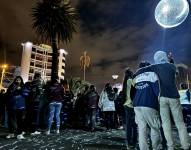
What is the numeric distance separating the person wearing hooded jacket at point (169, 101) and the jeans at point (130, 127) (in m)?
1.37

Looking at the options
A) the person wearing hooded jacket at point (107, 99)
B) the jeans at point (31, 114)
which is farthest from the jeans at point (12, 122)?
the person wearing hooded jacket at point (107, 99)

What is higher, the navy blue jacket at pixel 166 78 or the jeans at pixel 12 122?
the navy blue jacket at pixel 166 78

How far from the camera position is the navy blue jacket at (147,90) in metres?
5.05

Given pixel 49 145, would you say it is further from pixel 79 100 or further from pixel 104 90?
pixel 79 100

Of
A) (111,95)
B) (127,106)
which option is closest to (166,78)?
(127,106)

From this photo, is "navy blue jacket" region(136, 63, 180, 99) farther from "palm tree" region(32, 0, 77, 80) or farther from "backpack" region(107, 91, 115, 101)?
"palm tree" region(32, 0, 77, 80)

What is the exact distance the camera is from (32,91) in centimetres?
1036

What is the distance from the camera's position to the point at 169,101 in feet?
17.3

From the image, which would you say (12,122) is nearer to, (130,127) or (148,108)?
(130,127)

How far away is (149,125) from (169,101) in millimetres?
Result: 608

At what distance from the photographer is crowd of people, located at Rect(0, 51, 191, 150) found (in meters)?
5.09

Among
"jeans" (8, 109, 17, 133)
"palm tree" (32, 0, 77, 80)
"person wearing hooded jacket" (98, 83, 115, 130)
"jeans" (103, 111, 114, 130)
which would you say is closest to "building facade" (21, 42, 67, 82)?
"palm tree" (32, 0, 77, 80)

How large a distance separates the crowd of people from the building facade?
355 feet

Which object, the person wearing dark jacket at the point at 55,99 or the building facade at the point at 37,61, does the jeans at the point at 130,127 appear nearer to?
the person wearing dark jacket at the point at 55,99
